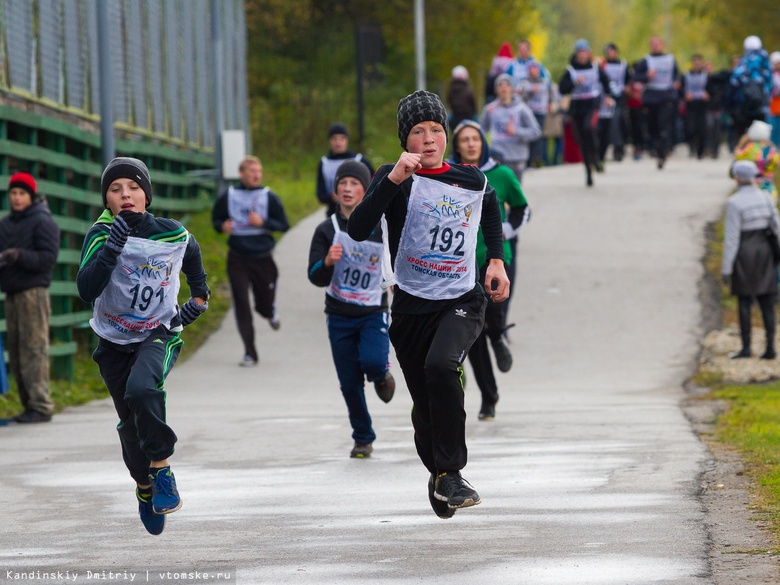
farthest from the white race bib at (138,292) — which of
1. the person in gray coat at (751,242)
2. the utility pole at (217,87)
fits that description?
the utility pole at (217,87)

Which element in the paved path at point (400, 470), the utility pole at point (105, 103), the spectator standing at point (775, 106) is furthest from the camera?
the spectator standing at point (775, 106)

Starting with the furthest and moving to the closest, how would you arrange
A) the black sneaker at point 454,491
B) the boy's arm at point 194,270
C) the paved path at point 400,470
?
the boy's arm at point 194,270 → the black sneaker at point 454,491 → the paved path at point 400,470

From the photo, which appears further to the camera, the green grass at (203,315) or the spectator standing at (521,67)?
the spectator standing at (521,67)

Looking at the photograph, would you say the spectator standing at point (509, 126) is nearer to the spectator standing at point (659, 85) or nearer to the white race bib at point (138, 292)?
the spectator standing at point (659, 85)

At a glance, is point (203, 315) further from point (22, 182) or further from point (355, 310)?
point (355, 310)

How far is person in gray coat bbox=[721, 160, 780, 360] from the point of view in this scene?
14.3 metres

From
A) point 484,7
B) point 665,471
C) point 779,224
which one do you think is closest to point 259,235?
point 779,224

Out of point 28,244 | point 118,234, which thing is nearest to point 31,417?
point 28,244

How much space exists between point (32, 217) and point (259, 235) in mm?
3498

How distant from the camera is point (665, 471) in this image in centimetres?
847

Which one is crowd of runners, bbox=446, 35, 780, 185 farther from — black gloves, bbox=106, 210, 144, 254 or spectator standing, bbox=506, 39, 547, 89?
black gloves, bbox=106, 210, 144, 254

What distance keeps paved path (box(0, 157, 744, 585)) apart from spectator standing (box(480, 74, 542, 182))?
1.74 m

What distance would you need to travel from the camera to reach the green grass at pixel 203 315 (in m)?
13.8

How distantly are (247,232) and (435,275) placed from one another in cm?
839
